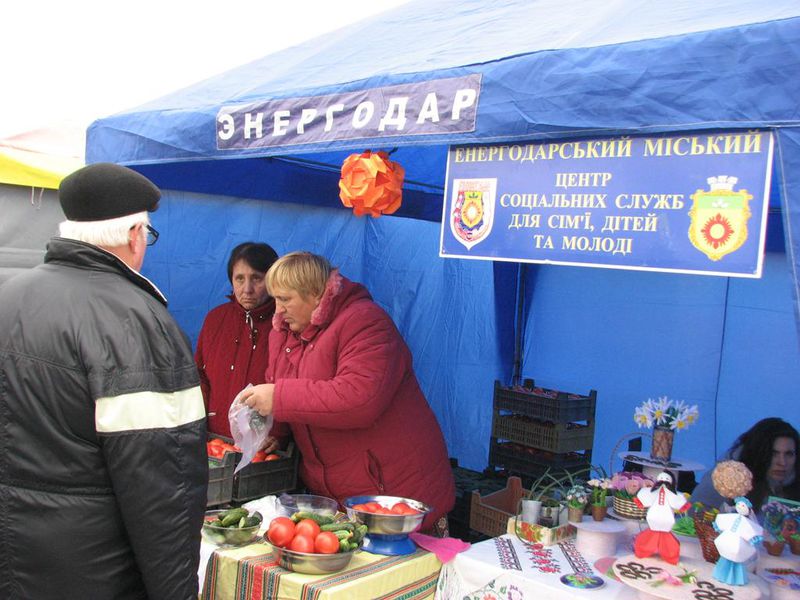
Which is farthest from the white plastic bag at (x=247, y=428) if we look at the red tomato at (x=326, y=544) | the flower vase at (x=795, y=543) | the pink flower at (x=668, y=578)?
the flower vase at (x=795, y=543)

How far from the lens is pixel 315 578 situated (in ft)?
8.59

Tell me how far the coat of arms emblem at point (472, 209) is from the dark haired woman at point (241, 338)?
1.69 meters

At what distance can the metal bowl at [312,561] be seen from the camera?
2609 mm

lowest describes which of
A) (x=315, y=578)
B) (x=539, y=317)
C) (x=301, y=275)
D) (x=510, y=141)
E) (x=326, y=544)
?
(x=315, y=578)

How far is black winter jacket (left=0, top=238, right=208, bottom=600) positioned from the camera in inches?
70.9

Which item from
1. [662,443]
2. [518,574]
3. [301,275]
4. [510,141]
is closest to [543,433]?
[662,443]

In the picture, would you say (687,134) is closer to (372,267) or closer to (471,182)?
(471,182)

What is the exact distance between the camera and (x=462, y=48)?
3.04 m

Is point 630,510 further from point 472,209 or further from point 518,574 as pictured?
point 472,209

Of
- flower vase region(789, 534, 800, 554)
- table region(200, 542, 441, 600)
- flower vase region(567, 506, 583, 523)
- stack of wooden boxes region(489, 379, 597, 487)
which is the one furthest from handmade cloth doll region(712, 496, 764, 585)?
stack of wooden boxes region(489, 379, 597, 487)

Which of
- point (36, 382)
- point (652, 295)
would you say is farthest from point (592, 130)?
point (652, 295)

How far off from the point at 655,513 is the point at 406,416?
1.11 m

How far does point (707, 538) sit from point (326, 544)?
1306 millimetres

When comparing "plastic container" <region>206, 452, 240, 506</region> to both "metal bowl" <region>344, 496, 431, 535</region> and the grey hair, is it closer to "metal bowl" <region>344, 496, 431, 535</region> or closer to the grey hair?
"metal bowl" <region>344, 496, 431, 535</region>
